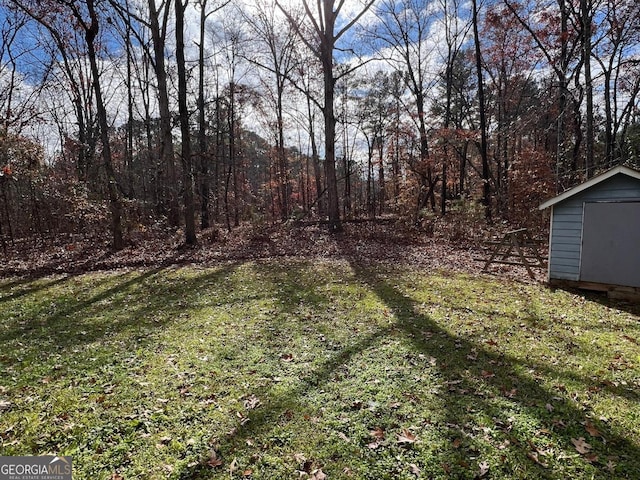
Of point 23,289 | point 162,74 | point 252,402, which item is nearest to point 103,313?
point 23,289

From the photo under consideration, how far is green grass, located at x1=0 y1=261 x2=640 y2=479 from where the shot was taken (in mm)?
2734

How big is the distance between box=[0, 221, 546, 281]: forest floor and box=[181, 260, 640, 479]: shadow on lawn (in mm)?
4939

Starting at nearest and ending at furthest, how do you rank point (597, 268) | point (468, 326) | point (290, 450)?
point (290, 450) → point (468, 326) → point (597, 268)

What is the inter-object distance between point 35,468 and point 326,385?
2.63 m

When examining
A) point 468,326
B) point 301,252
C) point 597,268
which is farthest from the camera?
point 301,252

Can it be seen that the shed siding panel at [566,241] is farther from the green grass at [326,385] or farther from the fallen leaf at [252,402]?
the fallen leaf at [252,402]

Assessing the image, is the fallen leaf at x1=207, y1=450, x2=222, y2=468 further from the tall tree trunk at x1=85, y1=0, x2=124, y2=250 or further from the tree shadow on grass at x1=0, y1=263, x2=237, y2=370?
the tall tree trunk at x1=85, y1=0, x2=124, y2=250

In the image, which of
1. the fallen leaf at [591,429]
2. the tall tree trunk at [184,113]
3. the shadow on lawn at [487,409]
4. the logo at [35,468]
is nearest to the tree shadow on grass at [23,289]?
the tall tree trunk at [184,113]

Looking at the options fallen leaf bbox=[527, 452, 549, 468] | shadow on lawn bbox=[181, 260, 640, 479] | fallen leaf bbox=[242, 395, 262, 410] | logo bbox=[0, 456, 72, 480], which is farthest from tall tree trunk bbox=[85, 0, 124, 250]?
fallen leaf bbox=[527, 452, 549, 468]

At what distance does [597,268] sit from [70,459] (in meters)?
9.06

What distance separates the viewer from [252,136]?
118 feet

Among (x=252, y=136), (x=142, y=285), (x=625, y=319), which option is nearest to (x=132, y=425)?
(x=142, y=285)

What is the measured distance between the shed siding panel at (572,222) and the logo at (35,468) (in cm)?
901

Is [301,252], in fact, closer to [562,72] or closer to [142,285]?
[142,285]
